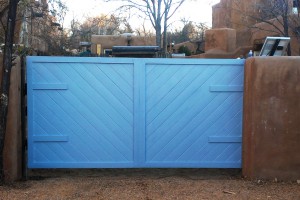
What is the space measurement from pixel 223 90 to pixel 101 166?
1990 mm

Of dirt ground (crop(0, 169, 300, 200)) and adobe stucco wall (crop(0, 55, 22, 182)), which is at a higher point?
adobe stucco wall (crop(0, 55, 22, 182))

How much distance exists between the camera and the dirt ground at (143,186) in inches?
191

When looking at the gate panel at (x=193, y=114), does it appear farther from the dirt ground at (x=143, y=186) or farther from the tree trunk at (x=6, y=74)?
the tree trunk at (x=6, y=74)

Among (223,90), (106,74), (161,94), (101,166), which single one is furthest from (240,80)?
(101,166)

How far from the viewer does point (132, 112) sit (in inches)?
220

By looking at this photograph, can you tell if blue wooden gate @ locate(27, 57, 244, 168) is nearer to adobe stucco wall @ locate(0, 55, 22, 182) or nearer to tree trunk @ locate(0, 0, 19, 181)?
adobe stucco wall @ locate(0, 55, 22, 182)

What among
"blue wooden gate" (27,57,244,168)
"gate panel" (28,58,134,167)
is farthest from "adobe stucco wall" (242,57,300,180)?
"gate panel" (28,58,134,167)

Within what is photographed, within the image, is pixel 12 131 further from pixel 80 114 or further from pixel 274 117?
pixel 274 117

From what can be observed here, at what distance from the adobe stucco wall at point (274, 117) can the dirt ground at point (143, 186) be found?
8.8 inches

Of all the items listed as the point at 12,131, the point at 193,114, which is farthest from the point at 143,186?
the point at 12,131

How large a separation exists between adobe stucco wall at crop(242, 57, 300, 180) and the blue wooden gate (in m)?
0.34

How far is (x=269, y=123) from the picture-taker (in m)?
5.39

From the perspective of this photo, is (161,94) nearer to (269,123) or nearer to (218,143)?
(218,143)

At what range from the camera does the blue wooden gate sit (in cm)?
550
